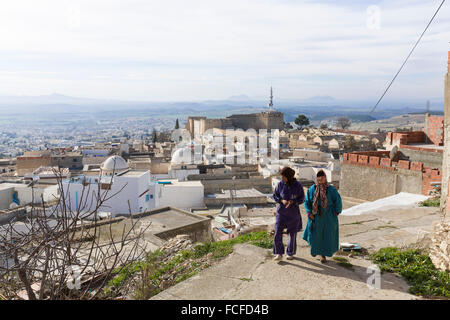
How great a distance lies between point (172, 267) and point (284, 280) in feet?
6.03

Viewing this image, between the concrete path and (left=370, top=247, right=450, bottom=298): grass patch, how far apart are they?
0.37 feet

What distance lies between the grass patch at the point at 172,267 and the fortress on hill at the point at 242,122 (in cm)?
4884

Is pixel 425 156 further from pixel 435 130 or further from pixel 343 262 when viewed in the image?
pixel 343 262

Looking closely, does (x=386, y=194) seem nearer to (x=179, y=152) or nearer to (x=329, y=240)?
(x=329, y=240)

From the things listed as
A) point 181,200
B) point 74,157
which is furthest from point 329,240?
point 74,157

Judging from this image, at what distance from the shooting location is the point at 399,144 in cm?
1127

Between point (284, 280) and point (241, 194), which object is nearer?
point (284, 280)

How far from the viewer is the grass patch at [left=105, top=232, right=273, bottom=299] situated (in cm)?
414

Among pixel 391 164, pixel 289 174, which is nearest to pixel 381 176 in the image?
pixel 391 164

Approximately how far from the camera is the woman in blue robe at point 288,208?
13.0ft

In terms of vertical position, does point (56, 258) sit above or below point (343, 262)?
above

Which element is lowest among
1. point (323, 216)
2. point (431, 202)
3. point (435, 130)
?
point (431, 202)

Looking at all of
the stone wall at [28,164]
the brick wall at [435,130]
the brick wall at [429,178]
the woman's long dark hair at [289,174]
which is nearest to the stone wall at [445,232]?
the woman's long dark hair at [289,174]

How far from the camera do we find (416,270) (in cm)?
369
